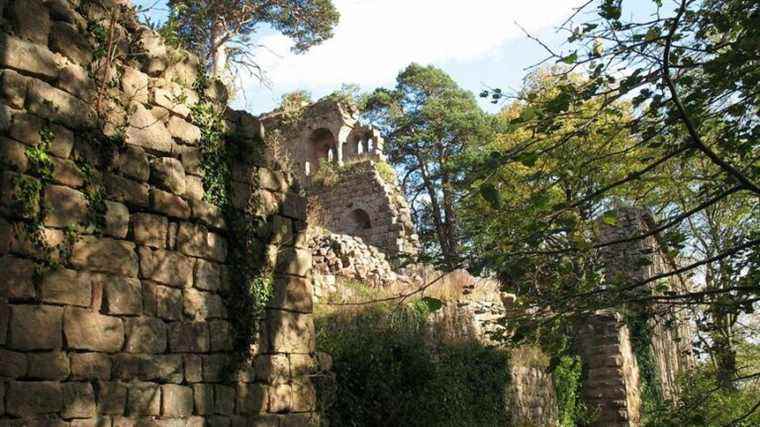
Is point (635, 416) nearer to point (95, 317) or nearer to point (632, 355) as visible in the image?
point (632, 355)

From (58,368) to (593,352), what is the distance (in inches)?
511

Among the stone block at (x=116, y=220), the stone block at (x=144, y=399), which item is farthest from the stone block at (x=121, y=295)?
the stone block at (x=144, y=399)

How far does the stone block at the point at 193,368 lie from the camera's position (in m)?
6.12

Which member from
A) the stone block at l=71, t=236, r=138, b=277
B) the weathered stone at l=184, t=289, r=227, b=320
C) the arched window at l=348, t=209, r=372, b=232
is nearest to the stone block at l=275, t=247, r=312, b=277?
the weathered stone at l=184, t=289, r=227, b=320

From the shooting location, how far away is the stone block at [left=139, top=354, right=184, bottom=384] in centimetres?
570

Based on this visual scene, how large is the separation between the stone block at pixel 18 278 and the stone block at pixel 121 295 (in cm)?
58

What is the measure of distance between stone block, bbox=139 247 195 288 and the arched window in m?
17.2

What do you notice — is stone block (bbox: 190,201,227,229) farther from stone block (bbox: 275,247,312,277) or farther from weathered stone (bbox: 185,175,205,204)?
stone block (bbox: 275,247,312,277)

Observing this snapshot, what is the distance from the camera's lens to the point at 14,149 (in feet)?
16.0

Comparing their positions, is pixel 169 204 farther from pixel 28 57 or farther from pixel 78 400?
pixel 78 400

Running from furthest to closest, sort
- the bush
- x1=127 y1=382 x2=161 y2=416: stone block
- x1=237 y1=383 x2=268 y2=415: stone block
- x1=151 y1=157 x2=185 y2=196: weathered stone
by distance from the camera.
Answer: the bush
x1=237 y1=383 x2=268 y2=415: stone block
x1=151 y1=157 x2=185 y2=196: weathered stone
x1=127 y1=382 x2=161 y2=416: stone block

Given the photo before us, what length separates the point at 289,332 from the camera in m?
7.35

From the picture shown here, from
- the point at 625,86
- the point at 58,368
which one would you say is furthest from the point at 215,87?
the point at 625,86

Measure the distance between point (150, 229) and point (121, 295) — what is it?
620 mm
